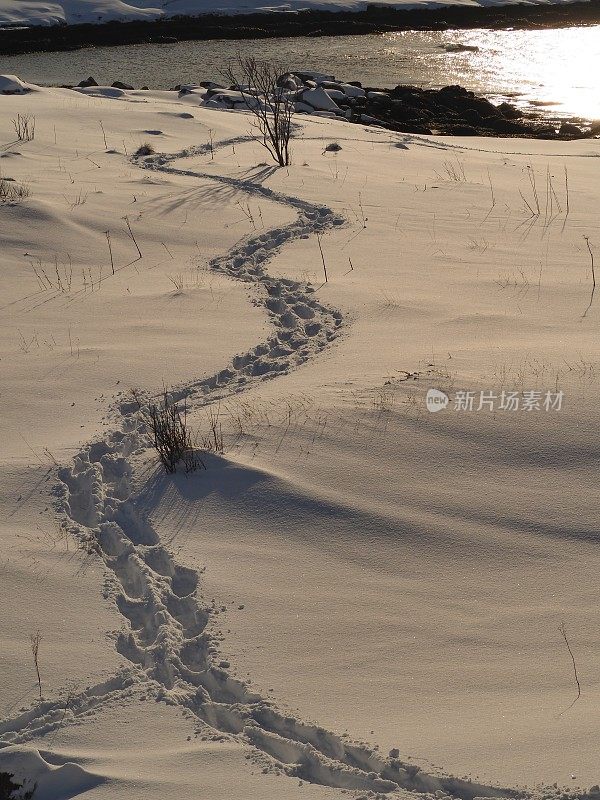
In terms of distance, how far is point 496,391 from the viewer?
4117 mm

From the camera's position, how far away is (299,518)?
11.0ft

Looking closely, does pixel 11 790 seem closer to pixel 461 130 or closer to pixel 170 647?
pixel 170 647

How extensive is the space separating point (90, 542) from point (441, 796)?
1.64 meters

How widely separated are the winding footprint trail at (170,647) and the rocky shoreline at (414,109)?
11403mm

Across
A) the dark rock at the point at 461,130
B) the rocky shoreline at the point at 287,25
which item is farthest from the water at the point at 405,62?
the dark rock at the point at 461,130

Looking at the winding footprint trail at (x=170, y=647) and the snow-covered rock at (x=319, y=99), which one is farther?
the snow-covered rock at (x=319, y=99)

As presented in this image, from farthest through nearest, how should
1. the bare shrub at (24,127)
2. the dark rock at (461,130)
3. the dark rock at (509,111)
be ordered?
the dark rock at (509,111)
the dark rock at (461,130)
the bare shrub at (24,127)

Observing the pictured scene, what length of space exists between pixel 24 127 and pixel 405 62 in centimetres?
1577

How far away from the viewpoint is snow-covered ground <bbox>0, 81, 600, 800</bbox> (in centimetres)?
243

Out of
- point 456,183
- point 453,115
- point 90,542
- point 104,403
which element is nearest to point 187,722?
point 90,542

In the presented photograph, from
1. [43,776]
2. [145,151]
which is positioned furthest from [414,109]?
[43,776]

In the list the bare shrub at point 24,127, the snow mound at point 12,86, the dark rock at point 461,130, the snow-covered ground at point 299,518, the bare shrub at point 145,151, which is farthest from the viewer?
the dark rock at point 461,130

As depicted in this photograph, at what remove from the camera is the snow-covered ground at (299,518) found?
→ 2430 mm

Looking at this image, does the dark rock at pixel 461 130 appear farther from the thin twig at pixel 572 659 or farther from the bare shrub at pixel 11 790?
the bare shrub at pixel 11 790
